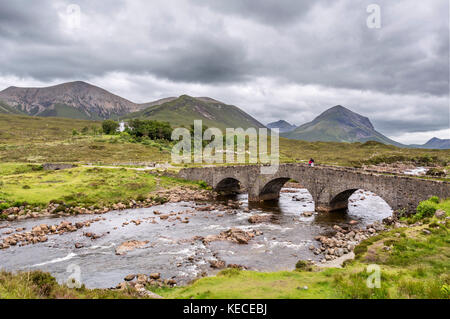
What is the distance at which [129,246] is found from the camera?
2473cm

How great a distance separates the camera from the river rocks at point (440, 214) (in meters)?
19.4

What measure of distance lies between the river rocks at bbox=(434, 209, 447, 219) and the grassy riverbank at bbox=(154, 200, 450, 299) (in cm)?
106

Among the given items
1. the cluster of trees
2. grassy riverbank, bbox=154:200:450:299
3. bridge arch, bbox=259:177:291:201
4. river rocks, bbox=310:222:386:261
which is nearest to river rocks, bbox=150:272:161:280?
grassy riverbank, bbox=154:200:450:299

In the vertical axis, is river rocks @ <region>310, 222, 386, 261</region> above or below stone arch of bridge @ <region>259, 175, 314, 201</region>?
below

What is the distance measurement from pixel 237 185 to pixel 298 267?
3904cm

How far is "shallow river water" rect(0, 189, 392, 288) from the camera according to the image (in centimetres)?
1989

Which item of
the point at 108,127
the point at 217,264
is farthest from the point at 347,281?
the point at 108,127

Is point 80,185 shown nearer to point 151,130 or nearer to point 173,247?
point 173,247

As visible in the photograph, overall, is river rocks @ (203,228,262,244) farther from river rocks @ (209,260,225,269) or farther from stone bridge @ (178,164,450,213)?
stone bridge @ (178,164,450,213)

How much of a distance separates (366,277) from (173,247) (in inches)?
663
